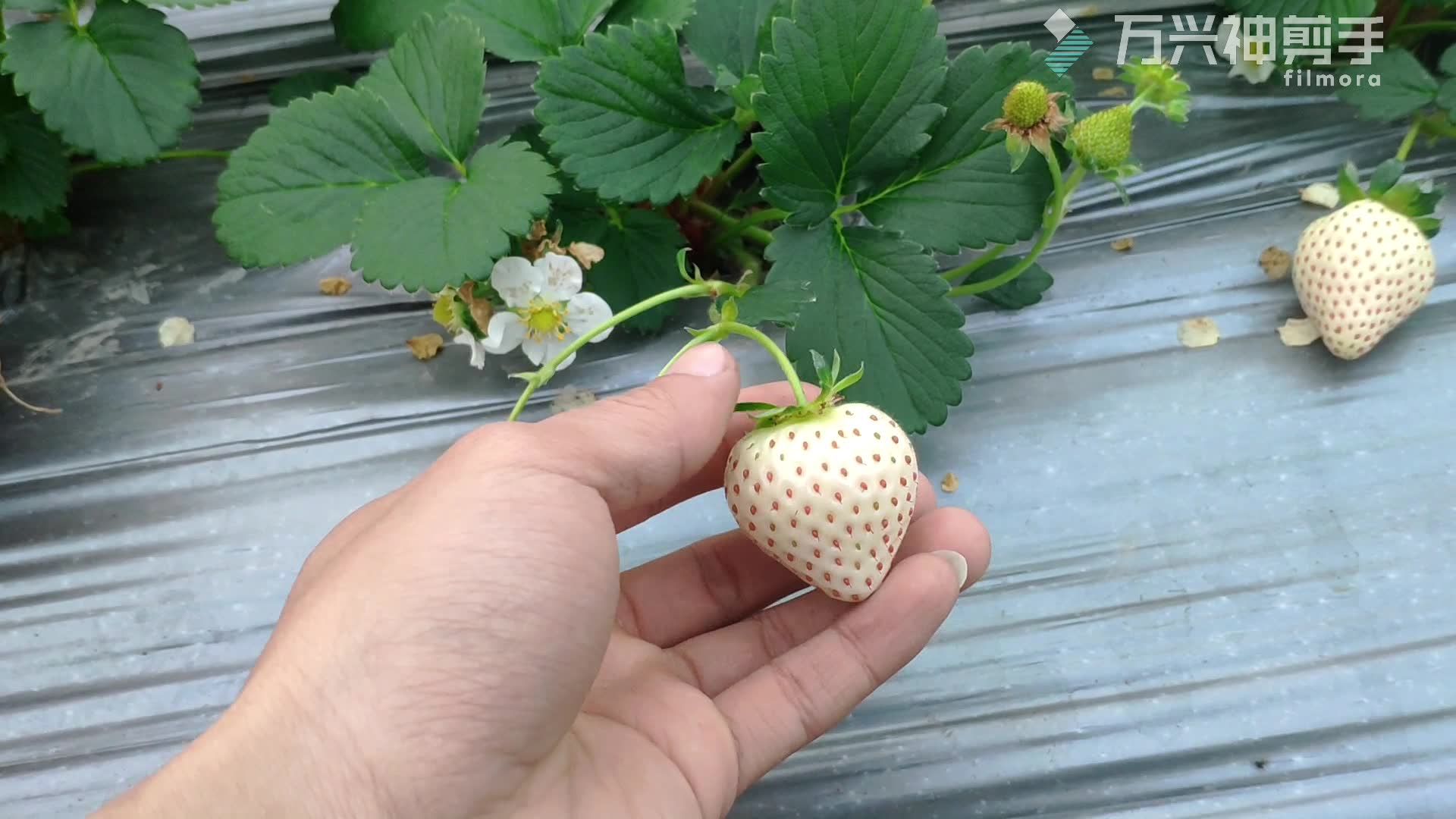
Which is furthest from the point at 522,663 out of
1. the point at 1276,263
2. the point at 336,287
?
the point at 1276,263

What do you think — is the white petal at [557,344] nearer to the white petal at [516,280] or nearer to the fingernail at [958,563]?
the white petal at [516,280]

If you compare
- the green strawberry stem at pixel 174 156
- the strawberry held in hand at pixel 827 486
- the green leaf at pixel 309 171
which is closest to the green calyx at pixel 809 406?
the strawberry held in hand at pixel 827 486

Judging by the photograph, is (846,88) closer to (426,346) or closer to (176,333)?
(426,346)

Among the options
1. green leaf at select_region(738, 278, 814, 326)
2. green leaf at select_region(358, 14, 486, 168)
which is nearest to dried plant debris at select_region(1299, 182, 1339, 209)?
green leaf at select_region(738, 278, 814, 326)

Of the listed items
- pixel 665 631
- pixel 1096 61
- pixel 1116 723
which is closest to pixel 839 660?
pixel 665 631

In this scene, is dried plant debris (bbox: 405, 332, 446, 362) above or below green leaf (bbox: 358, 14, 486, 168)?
below

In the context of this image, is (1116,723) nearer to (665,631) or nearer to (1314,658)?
(1314,658)

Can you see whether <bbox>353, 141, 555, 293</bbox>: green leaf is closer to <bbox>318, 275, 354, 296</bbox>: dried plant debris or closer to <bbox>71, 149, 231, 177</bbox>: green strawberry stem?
A: <bbox>318, 275, 354, 296</bbox>: dried plant debris
